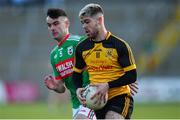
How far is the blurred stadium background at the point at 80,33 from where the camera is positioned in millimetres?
27172

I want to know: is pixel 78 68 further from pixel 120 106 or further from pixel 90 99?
pixel 120 106

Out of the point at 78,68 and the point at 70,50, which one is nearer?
the point at 78,68

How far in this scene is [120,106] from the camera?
8516 mm

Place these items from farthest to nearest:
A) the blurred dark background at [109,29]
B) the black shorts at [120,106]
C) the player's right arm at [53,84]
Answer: the blurred dark background at [109,29] → the player's right arm at [53,84] → the black shorts at [120,106]

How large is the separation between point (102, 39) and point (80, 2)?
23.4 metres

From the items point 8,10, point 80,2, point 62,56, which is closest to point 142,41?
point 80,2

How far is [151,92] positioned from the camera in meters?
26.7

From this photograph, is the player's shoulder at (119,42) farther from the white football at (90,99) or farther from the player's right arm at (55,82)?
the player's right arm at (55,82)

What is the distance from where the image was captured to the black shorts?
8.49m

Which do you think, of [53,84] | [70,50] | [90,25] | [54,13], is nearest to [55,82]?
[53,84]

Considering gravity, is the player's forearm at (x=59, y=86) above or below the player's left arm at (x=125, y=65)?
below

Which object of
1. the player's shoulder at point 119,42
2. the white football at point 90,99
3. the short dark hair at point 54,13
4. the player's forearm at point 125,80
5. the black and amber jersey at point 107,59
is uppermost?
the short dark hair at point 54,13

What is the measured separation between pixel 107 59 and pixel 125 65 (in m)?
0.25

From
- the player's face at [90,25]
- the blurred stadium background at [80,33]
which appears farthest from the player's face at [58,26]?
the blurred stadium background at [80,33]
